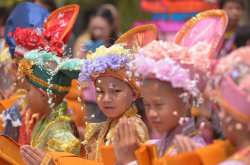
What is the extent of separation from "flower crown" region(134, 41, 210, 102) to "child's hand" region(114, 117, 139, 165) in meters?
0.34

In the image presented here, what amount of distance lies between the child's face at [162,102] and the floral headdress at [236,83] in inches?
15.6

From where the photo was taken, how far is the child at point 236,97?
1589 mm

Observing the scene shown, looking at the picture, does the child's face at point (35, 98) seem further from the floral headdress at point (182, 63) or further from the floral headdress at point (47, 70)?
the floral headdress at point (182, 63)

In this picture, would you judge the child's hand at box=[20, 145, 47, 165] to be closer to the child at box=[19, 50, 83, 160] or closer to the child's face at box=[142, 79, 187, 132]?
the child at box=[19, 50, 83, 160]

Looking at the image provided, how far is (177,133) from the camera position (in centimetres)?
211

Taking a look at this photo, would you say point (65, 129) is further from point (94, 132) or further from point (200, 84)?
point (200, 84)

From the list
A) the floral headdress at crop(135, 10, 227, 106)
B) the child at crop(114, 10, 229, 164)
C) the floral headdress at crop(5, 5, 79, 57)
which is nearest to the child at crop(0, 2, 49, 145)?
the floral headdress at crop(5, 5, 79, 57)

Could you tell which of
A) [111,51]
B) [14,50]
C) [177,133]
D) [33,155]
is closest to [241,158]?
[177,133]

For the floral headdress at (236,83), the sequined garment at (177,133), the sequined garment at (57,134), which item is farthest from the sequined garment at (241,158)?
the sequined garment at (57,134)

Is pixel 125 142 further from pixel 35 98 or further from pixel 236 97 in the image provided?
pixel 35 98

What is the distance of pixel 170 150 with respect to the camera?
2.02 meters

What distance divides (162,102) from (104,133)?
0.86m

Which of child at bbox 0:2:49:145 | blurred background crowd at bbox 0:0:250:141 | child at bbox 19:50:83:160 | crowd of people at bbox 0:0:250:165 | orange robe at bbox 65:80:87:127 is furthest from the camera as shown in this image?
blurred background crowd at bbox 0:0:250:141

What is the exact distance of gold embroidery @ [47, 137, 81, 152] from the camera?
273 cm
